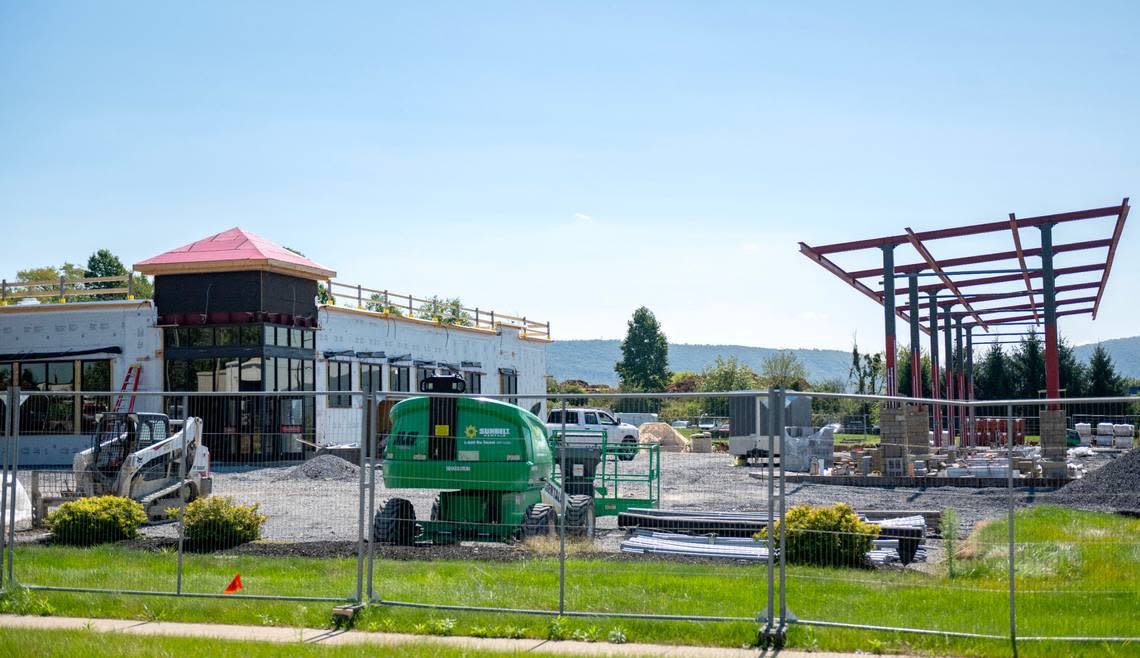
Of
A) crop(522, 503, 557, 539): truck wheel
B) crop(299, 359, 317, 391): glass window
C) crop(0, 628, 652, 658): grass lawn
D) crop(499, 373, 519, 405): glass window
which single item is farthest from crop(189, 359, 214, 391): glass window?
crop(0, 628, 652, 658): grass lawn

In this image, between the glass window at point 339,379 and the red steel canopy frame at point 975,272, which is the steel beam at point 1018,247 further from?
the glass window at point 339,379

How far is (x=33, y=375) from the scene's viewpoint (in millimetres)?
35625

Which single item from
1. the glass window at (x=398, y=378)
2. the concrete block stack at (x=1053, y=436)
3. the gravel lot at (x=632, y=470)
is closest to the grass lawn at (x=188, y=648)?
the gravel lot at (x=632, y=470)

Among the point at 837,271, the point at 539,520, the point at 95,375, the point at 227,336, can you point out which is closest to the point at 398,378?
the point at 227,336

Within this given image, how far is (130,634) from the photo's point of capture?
32.6 feet

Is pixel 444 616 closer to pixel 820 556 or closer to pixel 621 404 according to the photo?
pixel 621 404

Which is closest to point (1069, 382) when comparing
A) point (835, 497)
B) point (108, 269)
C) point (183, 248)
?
point (183, 248)

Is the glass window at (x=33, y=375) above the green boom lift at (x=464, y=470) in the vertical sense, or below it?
above

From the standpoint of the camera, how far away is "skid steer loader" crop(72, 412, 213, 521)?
18.1m

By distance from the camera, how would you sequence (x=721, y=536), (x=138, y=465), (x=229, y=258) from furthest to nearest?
(x=229, y=258) → (x=138, y=465) → (x=721, y=536)

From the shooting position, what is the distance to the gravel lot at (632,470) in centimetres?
1141

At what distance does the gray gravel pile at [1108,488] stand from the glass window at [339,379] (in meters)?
24.2

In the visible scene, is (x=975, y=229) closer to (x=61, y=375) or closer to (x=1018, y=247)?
(x=1018, y=247)

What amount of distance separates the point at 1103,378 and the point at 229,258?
1617 inches
